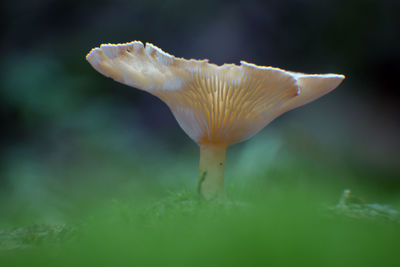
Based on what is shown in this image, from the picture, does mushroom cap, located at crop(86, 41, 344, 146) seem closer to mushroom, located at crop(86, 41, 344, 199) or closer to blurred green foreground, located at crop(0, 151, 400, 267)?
mushroom, located at crop(86, 41, 344, 199)

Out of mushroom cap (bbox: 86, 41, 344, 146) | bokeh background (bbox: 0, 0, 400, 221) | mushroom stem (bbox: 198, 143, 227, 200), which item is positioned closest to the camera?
mushroom cap (bbox: 86, 41, 344, 146)

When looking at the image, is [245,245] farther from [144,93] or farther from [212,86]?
[144,93]

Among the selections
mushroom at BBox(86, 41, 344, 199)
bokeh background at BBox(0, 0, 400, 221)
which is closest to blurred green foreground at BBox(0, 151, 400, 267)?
mushroom at BBox(86, 41, 344, 199)

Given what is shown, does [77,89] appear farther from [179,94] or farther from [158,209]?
[158,209]

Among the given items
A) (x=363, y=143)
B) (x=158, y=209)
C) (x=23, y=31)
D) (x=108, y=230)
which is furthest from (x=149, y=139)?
(x=108, y=230)

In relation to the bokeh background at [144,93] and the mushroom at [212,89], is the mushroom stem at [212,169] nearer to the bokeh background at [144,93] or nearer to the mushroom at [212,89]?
the mushroom at [212,89]

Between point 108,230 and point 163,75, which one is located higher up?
point 163,75
